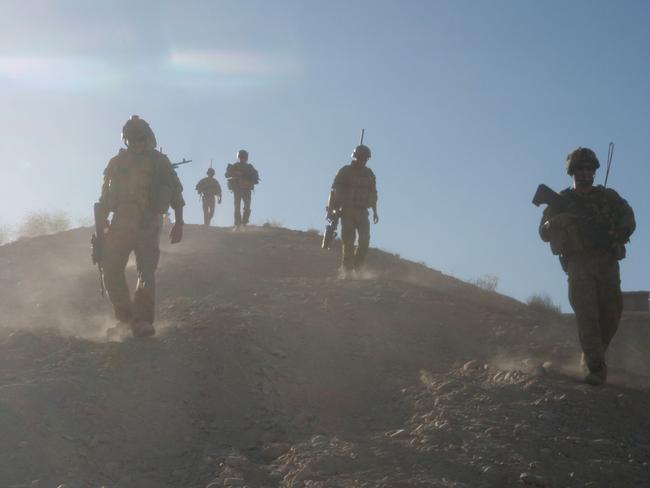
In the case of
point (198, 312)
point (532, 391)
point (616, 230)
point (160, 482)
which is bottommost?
point (160, 482)

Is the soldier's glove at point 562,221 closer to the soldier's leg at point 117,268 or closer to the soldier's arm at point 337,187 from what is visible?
the soldier's leg at point 117,268

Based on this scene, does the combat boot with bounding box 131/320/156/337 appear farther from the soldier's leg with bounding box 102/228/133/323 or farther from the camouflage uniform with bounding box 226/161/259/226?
the camouflage uniform with bounding box 226/161/259/226

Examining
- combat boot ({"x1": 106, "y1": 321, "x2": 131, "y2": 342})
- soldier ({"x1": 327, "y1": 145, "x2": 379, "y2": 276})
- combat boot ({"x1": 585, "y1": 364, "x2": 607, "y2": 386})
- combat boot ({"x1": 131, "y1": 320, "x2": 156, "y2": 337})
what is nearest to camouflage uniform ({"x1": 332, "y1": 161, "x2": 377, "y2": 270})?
soldier ({"x1": 327, "y1": 145, "x2": 379, "y2": 276})

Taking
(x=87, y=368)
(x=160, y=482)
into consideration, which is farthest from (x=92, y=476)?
(x=87, y=368)

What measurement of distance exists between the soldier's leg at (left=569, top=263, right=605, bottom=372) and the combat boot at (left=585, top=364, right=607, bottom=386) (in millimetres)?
19

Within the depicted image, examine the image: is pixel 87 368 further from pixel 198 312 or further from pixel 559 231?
pixel 559 231

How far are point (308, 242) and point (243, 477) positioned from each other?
13.3 meters

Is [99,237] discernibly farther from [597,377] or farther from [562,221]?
[597,377]

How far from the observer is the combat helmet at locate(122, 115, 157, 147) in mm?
9188

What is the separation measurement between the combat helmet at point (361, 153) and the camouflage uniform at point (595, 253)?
227 inches

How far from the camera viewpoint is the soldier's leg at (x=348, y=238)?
13.3 m

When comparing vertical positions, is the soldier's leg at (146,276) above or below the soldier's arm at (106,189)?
below

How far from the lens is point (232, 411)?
685 cm

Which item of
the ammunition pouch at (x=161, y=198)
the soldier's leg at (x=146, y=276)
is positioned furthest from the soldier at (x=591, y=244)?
the soldier's leg at (x=146, y=276)
